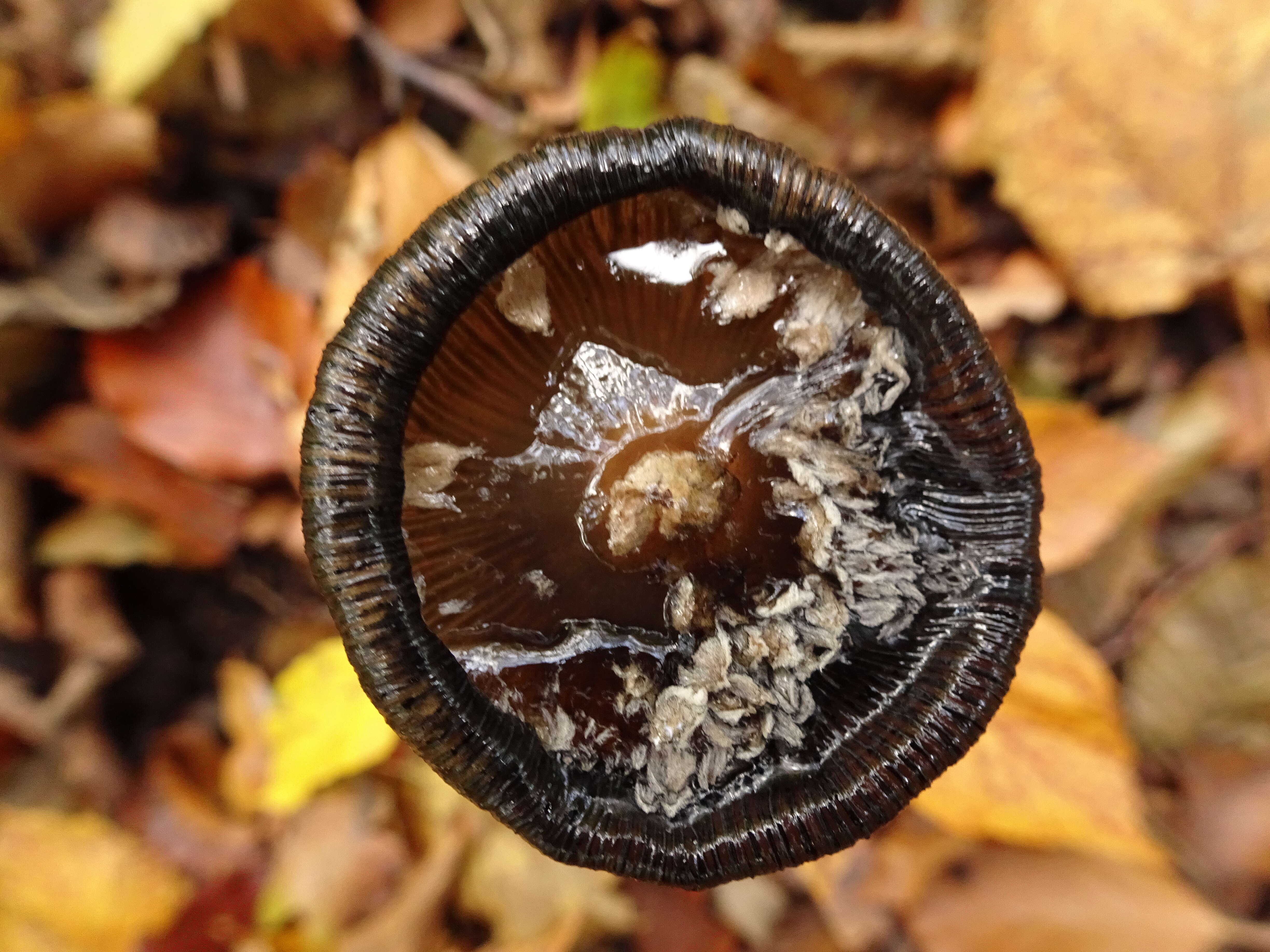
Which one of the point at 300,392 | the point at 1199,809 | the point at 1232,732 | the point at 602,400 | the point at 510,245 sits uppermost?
the point at 300,392

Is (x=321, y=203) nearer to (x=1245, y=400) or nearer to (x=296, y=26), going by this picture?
(x=296, y=26)

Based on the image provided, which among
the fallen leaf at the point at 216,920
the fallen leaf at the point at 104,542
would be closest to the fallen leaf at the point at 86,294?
the fallen leaf at the point at 104,542

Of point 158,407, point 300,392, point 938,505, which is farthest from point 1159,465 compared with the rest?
point 158,407

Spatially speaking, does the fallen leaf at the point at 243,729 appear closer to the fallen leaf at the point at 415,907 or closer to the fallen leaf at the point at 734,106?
the fallen leaf at the point at 415,907

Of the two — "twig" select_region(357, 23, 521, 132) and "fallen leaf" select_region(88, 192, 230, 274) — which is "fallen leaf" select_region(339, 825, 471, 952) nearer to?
"fallen leaf" select_region(88, 192, 230, 274)

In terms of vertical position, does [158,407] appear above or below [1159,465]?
above

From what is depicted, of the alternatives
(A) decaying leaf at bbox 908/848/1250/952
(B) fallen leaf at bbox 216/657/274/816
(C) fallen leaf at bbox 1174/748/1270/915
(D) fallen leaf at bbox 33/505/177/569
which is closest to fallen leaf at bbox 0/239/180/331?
(D) fallen leaf at bbox 33/505/177/569

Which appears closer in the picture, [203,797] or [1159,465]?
[1159,465]

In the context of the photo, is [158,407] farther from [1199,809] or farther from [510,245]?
[1199,809]
